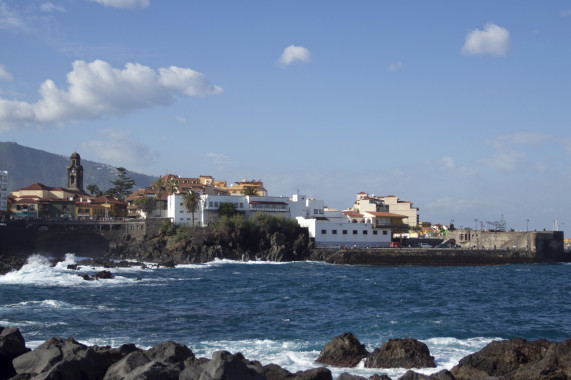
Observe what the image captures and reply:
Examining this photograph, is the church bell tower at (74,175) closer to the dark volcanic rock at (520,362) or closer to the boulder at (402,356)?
the boulder at (402,356)

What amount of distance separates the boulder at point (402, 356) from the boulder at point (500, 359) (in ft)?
4.64

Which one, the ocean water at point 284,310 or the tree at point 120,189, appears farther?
the tree at point 120,189

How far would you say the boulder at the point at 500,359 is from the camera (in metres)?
20.9

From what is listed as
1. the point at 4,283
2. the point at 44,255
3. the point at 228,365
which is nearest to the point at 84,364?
the point at 228,365

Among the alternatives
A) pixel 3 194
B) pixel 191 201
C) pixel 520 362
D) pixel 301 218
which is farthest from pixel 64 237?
pixel 520 362

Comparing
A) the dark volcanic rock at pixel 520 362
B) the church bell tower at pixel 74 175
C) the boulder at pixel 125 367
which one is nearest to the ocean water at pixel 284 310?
the dark volcanic rock at pixel 520 362

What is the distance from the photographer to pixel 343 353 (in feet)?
76.9

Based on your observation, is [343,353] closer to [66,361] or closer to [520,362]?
[520,362]

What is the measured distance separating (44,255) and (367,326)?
224 feet

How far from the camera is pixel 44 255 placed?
87.7 m

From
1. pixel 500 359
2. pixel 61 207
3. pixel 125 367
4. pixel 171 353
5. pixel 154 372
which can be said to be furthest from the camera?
pixel 61 207

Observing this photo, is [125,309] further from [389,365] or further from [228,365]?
[228,365]

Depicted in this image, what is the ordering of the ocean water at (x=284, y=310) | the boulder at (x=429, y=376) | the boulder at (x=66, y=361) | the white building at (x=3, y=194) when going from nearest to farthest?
the boulder at (x=66, y=361) → the boulder at (x=429, y=376) → the ocean water at (x=284, y=310) → the white building at (x=3, y=194)

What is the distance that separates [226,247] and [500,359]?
62652mm
